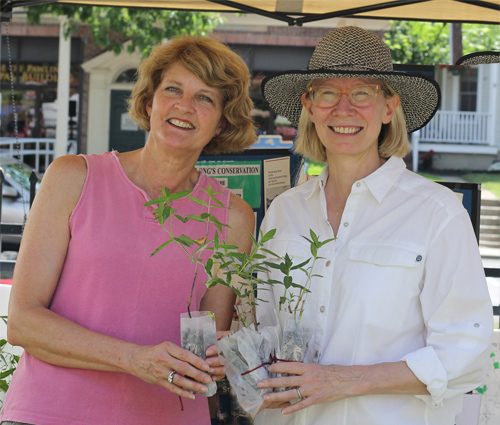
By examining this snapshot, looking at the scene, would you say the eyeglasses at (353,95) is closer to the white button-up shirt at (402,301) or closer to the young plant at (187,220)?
the white button-up shirt at (402,301)

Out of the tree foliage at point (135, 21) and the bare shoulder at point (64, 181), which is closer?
the bare shoulder at point (64, 181)

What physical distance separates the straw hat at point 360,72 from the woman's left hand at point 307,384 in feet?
2.64

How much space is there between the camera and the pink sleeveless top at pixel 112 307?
2443 millimetres

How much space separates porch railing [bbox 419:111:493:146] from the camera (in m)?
21.9

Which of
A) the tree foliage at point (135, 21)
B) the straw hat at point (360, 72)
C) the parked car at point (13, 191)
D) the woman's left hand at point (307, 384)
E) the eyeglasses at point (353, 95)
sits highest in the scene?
the tree foliage at point (135, 21)

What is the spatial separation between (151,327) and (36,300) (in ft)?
1.03

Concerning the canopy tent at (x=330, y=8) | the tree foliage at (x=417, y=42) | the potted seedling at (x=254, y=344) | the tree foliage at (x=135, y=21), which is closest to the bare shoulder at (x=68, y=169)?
the potted seedling at (x=254, y=344)

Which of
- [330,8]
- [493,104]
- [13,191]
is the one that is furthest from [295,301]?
[493,104]

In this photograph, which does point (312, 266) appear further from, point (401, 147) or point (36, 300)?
point (36, 300)

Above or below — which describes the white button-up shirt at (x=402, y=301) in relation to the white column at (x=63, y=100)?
below

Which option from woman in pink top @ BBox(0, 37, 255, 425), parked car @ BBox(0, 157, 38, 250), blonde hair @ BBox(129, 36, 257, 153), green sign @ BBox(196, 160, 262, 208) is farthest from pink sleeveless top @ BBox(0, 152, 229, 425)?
parked car @ BBox(0, 157, 38, 250)

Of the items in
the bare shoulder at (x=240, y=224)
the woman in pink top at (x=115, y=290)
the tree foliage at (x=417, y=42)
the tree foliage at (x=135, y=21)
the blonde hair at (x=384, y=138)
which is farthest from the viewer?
the tree foliage at (x=417, y=42)

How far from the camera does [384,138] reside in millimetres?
2633

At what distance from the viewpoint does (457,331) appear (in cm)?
225
